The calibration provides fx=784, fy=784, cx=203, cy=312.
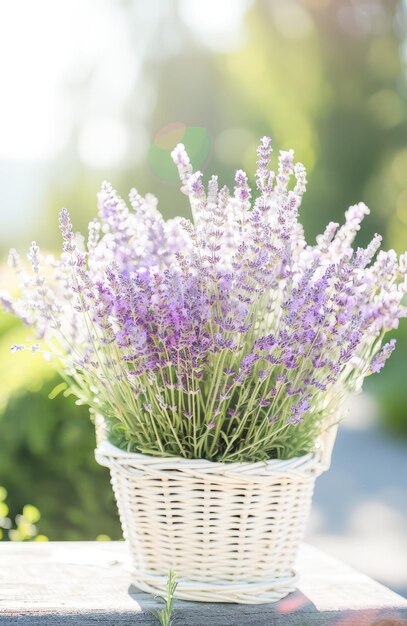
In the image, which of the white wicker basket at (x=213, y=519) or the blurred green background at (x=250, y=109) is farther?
the blurred green background at (x=250, y=109)

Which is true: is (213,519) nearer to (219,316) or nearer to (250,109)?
(219,316)

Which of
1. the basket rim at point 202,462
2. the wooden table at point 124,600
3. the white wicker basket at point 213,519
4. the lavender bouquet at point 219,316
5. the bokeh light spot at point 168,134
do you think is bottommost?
the wooden table at point 124,600

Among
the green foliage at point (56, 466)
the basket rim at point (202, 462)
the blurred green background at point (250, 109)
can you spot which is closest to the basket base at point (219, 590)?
the basket rim at point (202, 462)

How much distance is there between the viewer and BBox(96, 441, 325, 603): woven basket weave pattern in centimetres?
144

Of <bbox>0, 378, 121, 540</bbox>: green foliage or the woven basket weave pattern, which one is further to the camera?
<bbox>0, 378, 121, 540</bbox>: green foliage

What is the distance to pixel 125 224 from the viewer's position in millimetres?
1495

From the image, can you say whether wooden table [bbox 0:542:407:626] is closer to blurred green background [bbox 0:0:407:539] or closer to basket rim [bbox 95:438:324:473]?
basket rim [bbox 95:438:324:473]

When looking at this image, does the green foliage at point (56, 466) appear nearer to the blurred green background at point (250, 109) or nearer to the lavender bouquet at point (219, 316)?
the lavender bouquet at point (219, 316)

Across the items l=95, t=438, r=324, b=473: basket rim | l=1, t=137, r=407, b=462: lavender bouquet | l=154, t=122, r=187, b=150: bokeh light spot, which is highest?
A: l=154, t=122, r=187, b=150: bokeh light spot

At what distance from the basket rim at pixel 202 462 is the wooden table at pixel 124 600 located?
267 mm

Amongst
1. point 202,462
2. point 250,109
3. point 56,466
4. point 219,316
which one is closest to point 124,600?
point 202,462

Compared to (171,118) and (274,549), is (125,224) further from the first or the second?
(171,118)

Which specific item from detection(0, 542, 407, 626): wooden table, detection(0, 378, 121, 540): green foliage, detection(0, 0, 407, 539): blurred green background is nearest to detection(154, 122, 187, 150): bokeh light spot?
detection(0, 0, 407, 539): blurred green background

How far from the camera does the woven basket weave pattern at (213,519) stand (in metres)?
1.44
